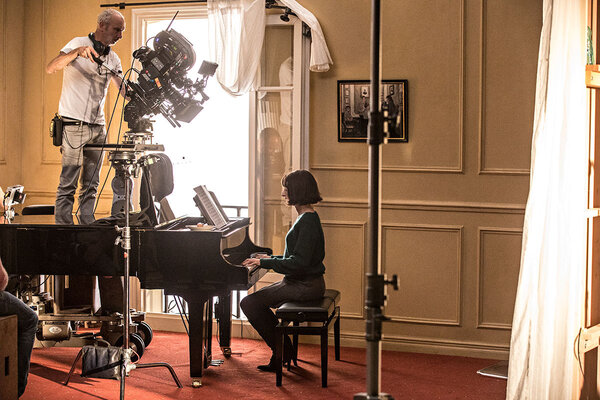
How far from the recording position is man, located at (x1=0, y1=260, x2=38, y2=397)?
3531 mm

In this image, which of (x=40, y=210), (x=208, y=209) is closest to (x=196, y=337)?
(x=208, y=209)

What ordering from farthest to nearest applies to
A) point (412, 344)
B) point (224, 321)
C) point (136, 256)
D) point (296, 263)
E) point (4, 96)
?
point (4, 96) → point (412, 344) → point (224, 321) → point (296, 263) → point (136, 256)

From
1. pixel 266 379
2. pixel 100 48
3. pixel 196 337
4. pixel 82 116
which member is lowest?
pixel 266 379

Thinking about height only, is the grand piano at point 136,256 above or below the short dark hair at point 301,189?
below

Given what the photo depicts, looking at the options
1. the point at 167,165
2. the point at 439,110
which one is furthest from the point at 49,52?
the point at 439,110

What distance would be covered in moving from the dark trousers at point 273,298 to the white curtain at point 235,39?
1410 mm

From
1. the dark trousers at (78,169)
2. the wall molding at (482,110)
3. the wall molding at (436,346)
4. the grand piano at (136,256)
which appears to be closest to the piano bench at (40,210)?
the dark trousers at (78,169)

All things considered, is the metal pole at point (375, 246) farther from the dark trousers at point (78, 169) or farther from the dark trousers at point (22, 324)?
the dark trousers at point (78, 169)

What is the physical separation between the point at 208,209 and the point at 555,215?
195 cm

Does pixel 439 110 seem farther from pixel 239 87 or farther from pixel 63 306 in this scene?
pixel 63 306

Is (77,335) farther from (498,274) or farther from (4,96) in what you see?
(498,274)

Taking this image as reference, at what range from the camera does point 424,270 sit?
16.3ft

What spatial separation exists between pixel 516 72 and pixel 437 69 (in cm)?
49

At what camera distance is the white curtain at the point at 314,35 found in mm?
4883
